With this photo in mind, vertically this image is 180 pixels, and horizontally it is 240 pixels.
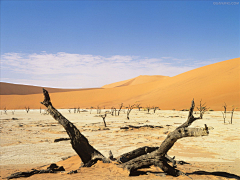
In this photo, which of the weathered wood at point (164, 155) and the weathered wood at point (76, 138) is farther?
the weathered wood at point (76, 138)

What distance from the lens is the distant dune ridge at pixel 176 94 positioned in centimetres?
4035

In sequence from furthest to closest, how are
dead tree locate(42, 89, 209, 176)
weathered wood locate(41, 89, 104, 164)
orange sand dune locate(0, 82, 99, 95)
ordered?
orange sand dune locate(0, 82, 99, 95) → weathered wood locate(41, 89, 104, 164) → dead tree locate(42, 89, 209, 176)

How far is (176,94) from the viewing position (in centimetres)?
5031

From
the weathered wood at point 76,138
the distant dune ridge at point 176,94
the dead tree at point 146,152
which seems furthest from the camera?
the distant dune ridge at point 176,94

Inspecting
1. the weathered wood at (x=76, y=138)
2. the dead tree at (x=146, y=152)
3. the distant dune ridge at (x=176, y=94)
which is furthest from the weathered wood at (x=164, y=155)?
the distant dune ridge at (x=176, y=94)

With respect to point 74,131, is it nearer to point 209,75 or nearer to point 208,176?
point 208,176

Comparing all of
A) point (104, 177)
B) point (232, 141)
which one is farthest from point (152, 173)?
point (232, 141)

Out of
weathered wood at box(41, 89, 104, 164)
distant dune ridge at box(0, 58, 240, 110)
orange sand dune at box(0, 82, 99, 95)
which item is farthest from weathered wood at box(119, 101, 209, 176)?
orange sand dune at box(0, 82, 99, 95)

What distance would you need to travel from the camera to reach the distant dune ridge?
1589 inches

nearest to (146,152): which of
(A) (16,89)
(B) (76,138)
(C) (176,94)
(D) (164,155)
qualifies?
(D) (164,155)

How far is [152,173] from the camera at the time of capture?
163 inches

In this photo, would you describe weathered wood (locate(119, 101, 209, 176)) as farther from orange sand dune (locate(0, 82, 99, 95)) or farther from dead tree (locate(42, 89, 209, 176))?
orange sand dune (locate(0, 82, 99, 95))

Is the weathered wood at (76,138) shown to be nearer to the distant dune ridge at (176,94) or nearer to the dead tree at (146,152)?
the dead tree at (146,152)

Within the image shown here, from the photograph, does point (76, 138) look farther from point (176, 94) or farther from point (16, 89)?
point (16, 89)
